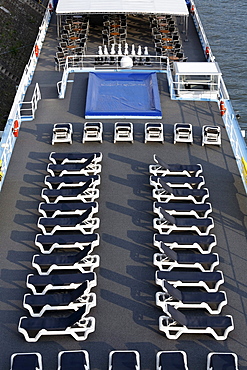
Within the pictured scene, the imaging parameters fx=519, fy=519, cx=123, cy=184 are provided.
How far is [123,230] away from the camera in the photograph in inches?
559

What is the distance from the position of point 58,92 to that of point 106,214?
8310 millimetres

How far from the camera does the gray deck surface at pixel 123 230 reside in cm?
1105

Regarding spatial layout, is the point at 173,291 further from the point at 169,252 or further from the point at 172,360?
the point at 172,360

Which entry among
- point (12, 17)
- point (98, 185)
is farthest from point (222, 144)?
point (12, 17)

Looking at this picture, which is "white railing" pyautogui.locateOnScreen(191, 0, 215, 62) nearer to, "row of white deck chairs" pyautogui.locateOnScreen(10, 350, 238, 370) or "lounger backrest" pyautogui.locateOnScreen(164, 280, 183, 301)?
"lounger backrest" pyautogui.locateOnScreen(164, 280, 183, 301)

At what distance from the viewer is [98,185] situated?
15.9 metres

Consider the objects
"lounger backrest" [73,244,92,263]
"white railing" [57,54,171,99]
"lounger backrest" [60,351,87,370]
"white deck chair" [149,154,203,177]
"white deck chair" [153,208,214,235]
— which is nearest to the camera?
"lounger backrest" [60,351,87,370]

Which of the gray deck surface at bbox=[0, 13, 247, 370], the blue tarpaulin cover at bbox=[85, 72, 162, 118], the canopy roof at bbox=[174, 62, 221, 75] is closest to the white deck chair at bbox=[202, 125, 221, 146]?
the gray deck surface at bbox=[0, 13, 247, 370]

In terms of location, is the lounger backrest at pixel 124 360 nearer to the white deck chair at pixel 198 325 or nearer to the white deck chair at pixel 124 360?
the white deck chair at pixel 124 360

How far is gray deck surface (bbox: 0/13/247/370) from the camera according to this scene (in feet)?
36.3

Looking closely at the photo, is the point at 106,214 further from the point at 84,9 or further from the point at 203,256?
the point at 84,9

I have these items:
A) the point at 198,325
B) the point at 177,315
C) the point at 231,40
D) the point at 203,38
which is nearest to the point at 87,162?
the point at 177,315

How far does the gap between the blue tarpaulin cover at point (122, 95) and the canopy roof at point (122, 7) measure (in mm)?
3951

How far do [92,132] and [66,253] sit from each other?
5819 mm
